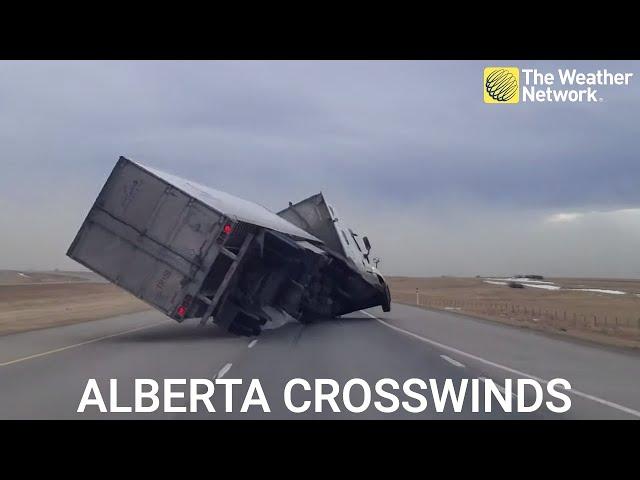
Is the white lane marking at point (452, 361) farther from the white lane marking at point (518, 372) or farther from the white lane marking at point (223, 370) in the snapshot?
the white lane marking at point (223, 370)

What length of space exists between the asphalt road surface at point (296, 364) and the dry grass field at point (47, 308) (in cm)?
467

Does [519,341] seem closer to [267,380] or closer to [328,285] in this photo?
[328,285]

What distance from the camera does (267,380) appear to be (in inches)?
489

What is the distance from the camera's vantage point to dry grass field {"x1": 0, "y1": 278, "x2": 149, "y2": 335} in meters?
29.9

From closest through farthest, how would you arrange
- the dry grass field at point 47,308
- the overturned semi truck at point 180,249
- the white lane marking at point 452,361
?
the white lane marking at point 452,361, the overturned semi truck at point 180,249, the dry grass field at point 47,308

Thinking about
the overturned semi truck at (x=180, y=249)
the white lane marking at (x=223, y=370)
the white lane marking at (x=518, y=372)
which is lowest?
the white lane marking at (x=223, y=370)

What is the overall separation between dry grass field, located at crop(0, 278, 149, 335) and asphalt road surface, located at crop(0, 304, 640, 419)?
4.67m

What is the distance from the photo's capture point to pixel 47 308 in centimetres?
4250

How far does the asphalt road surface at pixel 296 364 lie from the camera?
983 cm

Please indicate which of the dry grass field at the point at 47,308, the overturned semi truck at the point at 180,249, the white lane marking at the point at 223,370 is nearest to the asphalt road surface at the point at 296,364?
the white lane marking at the point at 223,370

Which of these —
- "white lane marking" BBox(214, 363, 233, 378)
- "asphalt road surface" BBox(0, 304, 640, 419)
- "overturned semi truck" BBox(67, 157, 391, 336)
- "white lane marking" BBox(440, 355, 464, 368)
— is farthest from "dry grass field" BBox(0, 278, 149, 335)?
"white lane marking" BBox(440, 355, 464, 368)

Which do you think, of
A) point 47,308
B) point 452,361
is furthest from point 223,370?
point 47,308

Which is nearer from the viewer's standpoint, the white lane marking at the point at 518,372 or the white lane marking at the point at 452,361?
the white lane marking at the point at 518,372
